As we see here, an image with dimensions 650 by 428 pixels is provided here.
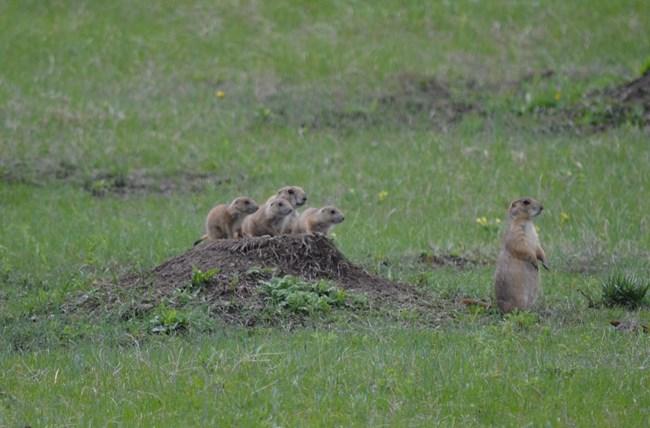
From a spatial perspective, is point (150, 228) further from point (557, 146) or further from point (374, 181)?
point (557, 146)

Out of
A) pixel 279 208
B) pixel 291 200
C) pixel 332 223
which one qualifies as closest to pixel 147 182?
pixel 291 200

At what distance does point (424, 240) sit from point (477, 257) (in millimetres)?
858

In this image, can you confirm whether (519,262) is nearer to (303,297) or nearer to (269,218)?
(303,297)

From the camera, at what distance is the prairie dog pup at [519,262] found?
11570mm

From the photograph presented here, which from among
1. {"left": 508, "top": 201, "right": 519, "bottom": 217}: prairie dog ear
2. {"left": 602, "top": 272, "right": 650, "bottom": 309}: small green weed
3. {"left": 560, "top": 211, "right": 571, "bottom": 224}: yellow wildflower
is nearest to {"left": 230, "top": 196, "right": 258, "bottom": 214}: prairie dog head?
{"left": 508, "top": 201, "right": 519, "bottom": 217}: prairie dog ear

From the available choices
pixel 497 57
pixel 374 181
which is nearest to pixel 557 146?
pixel 374 181

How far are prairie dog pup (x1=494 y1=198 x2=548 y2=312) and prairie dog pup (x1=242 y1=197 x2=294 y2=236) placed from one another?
273 centimetres

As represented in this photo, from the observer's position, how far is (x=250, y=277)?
11.7 meters

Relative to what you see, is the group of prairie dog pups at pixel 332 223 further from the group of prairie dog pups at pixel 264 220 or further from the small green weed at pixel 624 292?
the small green weed at pixel 624 292

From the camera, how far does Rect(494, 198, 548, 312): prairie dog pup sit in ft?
38.0

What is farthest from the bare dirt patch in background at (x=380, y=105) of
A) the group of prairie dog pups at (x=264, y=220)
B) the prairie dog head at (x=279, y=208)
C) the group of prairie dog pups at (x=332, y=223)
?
the prairie dog head at (x=279, y=208)

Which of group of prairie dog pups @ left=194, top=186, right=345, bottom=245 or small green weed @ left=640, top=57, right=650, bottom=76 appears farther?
small green weed @ left=640, top=57, right=650, bottom=76

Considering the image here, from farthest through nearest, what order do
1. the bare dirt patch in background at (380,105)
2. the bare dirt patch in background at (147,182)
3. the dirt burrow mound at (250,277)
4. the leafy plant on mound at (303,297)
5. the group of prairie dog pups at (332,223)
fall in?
1. the bare dirt patch in background at (380,105)
2. the bare dirt patch in background at (147,182)
3. the group of prairie dog pups at (332,223)
4. the dirt burrow mound at (250,277)
5. the leafy plant on mound at (303,297)

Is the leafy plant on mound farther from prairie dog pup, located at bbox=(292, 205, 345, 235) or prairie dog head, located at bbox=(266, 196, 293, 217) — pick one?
prairie dog pup, located at bbox=(292, 205, 345, 235)
